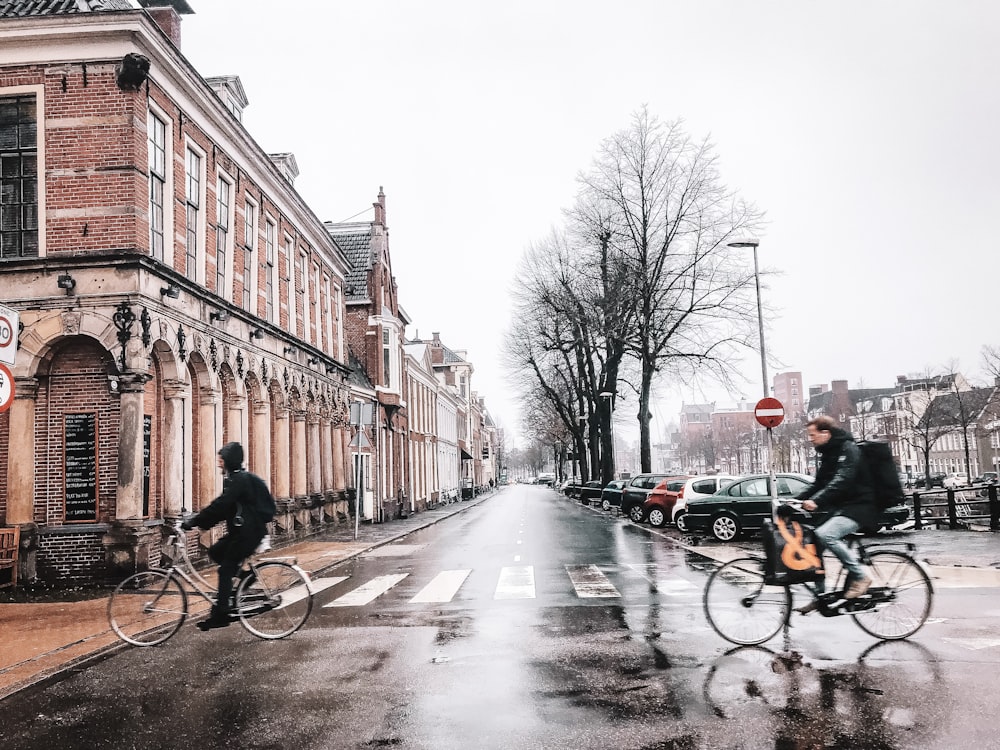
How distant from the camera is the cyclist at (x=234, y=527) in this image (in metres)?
7.96

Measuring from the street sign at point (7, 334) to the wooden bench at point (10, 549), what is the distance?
5.97m

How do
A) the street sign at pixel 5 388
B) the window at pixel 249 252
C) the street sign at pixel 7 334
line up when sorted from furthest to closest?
the window at pixel 249 252, the street sign at pixel 7 334, the street sign at pixel 5 388

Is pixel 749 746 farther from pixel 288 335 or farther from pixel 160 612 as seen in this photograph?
pixel 288 335

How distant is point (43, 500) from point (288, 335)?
9695 mm

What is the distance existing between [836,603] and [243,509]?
5543 mm

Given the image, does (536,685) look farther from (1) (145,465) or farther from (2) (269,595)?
(1) (145,465)

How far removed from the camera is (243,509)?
8.03 metres

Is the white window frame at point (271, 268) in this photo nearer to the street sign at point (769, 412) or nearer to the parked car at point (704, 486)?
the parked car at point (704, 486)

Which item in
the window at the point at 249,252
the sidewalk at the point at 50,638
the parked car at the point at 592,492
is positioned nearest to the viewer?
the sidewalk at the point at 50,638

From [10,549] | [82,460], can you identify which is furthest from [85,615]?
[82,460]

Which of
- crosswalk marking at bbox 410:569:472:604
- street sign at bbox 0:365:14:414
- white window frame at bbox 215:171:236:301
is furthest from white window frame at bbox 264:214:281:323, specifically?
street sign at bbox 0:365:14:414

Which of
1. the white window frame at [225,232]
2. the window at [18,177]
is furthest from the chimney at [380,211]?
the window at [18,177]

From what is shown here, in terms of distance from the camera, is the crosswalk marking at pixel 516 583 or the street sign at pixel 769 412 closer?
the crosswalk marking at pixel 516 583

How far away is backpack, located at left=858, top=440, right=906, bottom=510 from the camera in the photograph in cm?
725
